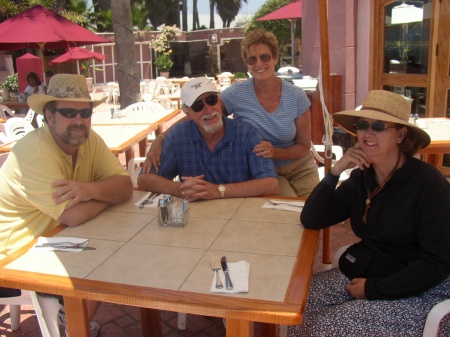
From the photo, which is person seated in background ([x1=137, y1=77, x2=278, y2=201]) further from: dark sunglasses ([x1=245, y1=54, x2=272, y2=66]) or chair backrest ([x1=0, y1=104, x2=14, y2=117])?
chair backrest ([x1=0, y1=104, x2=14, y2=117])

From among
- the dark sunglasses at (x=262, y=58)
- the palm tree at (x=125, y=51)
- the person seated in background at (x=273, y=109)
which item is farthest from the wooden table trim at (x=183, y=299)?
the palm tree at (x=125, y=51)

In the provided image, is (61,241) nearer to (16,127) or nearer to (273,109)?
(273,109)

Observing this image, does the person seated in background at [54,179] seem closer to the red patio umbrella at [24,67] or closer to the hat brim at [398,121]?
the hat brim at [398,121]

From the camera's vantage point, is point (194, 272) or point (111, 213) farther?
point (111, 213)

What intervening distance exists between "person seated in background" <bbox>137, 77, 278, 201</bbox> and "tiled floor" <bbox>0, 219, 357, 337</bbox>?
86 centimetres

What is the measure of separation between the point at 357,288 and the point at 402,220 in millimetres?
346

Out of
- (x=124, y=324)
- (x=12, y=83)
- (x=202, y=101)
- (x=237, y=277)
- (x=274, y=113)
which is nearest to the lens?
(x=237, y=277)

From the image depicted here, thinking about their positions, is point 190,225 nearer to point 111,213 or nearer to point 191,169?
point 111,213

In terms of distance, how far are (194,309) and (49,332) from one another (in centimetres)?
86

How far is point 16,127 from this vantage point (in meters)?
6.43

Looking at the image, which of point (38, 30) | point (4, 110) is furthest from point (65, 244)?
point (4, 110)

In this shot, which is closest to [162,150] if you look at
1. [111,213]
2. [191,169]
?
[191,169]

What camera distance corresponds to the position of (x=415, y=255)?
6.73 ft

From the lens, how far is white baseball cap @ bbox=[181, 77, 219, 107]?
8.98 feet
